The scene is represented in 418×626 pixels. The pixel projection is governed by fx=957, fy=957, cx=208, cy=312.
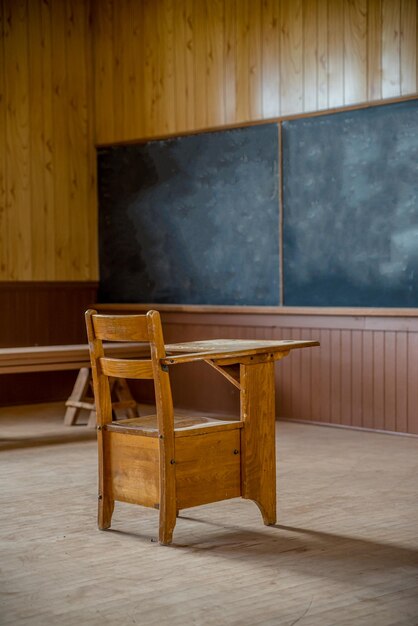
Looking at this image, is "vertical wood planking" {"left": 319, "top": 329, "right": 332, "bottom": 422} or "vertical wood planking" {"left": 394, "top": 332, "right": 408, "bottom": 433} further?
"vertical wood planking" {"left": 319, "top": 329, "right": 332, "bottom": 422}

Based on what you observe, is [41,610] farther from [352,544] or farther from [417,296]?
[417,296]

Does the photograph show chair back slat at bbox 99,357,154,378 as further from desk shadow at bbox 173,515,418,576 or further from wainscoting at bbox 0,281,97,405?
wainscoting at bbox 0,281,97,405

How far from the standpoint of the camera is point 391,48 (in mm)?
6367

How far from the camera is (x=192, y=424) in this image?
162 inches

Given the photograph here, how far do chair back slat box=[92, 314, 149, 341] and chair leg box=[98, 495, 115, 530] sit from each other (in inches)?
27.2

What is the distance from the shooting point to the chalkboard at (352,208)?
6.36 m

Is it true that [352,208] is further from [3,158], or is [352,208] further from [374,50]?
[3,158]

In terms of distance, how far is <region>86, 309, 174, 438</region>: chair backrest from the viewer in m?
3.71

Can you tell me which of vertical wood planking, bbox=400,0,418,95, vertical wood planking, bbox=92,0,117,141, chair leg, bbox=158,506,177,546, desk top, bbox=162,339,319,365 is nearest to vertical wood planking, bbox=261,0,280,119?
vertical wood planking, bbox=400,0,418,95

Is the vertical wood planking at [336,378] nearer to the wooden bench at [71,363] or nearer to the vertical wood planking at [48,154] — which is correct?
the wooden bench at [71,363]

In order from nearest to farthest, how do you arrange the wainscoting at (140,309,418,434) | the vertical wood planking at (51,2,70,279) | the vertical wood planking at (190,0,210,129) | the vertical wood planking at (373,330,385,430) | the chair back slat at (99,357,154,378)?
the chair back slat at (99,357,154,378) → the wainscoting at (140,309,418,434) → the vertical wood planking at (373,330,385,430) → the vertical wood planking at (190,0,210,129) → the vertical wood planking at (51,2,70,279)

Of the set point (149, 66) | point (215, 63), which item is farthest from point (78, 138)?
point (215, 63)

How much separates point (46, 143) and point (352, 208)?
9.66 ft

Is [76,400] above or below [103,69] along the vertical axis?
below
